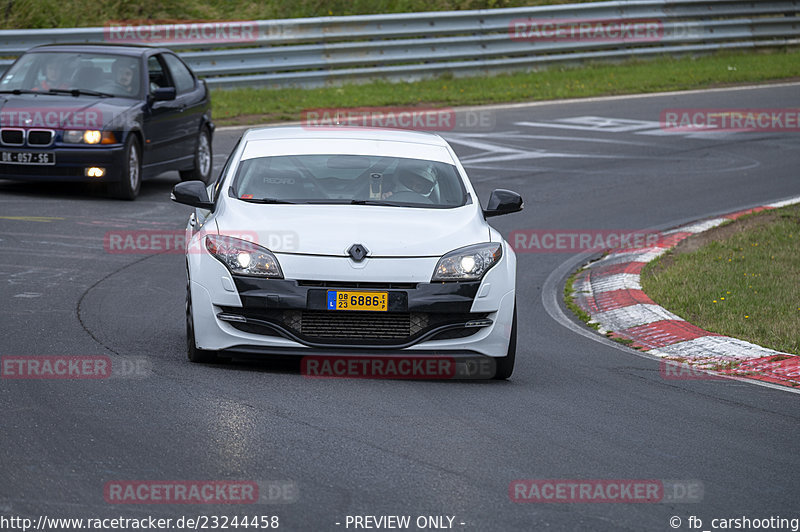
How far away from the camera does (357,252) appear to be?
23.0 ft

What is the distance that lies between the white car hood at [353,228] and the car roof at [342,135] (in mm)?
1147

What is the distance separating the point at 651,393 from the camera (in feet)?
23.8

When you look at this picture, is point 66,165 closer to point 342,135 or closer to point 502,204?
point 342,135

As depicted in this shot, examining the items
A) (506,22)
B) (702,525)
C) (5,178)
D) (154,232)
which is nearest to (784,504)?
(702,525)

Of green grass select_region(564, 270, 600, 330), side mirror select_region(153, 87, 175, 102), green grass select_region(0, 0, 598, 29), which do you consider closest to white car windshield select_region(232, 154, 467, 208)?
green grass select_region(564, 270, 600, 330)

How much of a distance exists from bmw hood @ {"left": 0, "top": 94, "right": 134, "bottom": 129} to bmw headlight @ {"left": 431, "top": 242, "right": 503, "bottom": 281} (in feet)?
24.5

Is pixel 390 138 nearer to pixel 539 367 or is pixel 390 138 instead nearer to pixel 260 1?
pixel 539 367

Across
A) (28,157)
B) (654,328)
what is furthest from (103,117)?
(654,328)

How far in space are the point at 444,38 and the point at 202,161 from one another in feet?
32.6

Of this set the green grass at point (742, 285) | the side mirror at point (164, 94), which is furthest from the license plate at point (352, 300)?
the side mirror at point (164, 94)

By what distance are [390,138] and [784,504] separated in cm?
440

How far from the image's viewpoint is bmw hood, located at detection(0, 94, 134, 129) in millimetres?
13531

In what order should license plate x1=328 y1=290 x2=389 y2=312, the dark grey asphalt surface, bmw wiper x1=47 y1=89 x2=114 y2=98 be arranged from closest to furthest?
the dark grey asphalt surface, license plate x1=328 y1=290 x2=389 y2=312, bmw wiper x1=47 y1=89 x2=114 y2=98

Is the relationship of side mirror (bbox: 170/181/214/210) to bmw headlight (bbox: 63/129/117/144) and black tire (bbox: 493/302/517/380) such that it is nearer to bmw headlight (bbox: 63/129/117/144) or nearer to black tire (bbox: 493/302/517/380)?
black tire (bbox: 493/302/517/380)
